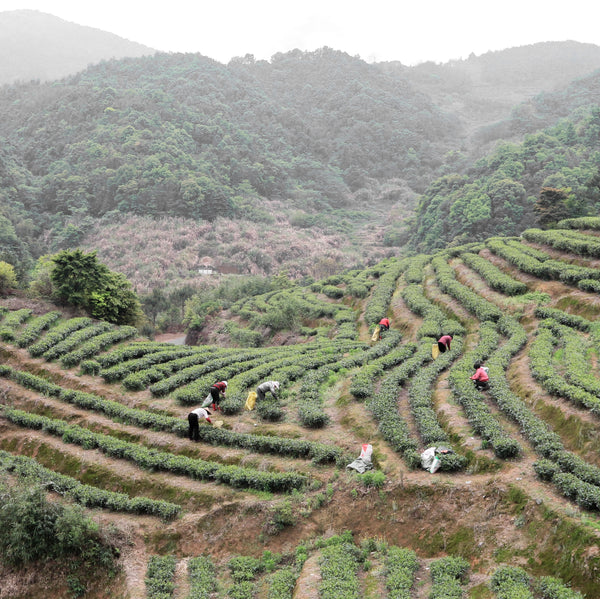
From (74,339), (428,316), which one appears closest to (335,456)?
(428,316)

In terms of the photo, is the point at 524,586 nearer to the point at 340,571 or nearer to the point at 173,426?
the point at 340,571

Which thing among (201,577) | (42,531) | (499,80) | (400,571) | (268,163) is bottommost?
(201,577)

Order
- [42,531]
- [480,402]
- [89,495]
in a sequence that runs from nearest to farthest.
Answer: [42,531], [89,495], [480,402]

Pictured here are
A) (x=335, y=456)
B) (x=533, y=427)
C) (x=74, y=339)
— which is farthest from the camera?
(x=74, y=339)

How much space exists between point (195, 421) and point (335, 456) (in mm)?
5422

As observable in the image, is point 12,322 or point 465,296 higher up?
point 465,296

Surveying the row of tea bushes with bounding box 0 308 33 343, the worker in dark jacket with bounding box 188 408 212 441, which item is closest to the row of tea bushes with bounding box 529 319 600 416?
the worker in dark jacket with bounding box 188 408 212 441

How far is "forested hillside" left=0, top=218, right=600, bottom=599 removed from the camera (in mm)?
10906

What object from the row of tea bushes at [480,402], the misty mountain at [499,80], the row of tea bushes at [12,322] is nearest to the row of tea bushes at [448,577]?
the row of tea bushes at [480,402]

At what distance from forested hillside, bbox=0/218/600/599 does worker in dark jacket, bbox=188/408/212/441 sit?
0.34 metres

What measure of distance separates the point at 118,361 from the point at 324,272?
160ft

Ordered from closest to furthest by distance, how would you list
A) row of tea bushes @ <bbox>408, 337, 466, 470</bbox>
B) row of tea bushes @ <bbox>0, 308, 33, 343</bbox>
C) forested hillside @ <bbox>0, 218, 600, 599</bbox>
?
forested hillside @ <bbox>0, 218, 600, 599</bbox> → row of tea bushes @ <bbox>408, 337, 466, 470</bbox> → row of tea bushes @ <bbox>0, 308, 33, 343</bbox>

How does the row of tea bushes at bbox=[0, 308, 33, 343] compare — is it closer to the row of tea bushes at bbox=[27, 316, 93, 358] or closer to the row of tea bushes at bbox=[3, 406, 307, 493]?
the row of tea bushes at bbox=[27, 316, 93, 358]

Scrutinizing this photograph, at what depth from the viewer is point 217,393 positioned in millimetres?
19078
